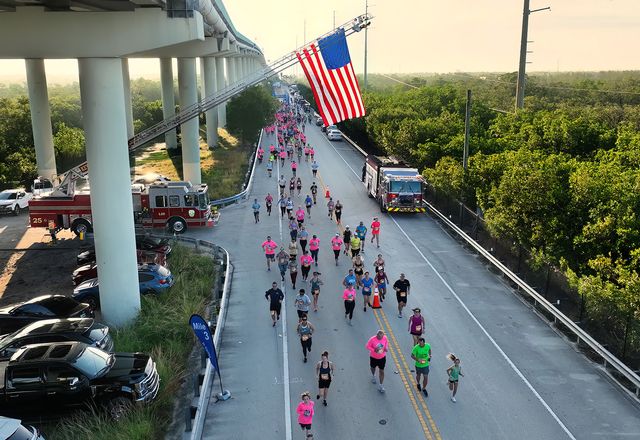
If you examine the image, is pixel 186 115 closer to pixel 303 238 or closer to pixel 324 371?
pixel 303 238

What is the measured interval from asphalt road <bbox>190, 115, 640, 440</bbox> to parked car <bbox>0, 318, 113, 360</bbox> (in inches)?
127

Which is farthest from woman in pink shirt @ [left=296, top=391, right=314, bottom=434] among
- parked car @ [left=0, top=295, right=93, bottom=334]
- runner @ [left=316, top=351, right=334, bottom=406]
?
parked car @ [left=0, top=295, right=93, bottom=334]

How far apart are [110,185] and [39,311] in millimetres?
4202

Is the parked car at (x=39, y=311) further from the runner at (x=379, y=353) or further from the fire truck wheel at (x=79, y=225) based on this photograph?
the fire truck wheel at (x=79, y=225)

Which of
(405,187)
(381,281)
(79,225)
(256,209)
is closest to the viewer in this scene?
(381,281)

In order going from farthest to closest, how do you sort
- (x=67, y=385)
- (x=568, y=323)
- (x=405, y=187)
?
(x=405, y=187)
(x=568, y=323)
(x=67, y=385)

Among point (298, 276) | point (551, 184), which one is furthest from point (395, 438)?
point (551, 184)

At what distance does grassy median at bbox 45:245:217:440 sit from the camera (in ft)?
38.2

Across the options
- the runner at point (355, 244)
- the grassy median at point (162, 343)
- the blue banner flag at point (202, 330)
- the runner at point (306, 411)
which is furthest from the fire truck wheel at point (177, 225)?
the runner at point (306, 411)

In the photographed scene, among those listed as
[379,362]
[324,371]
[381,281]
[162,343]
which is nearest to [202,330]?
[324,371]

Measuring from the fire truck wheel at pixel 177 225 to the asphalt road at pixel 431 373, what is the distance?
256 inches

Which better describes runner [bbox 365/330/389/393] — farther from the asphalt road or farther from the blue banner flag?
the blue banner flag

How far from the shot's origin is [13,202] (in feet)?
113

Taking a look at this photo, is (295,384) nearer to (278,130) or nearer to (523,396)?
(523,396)
